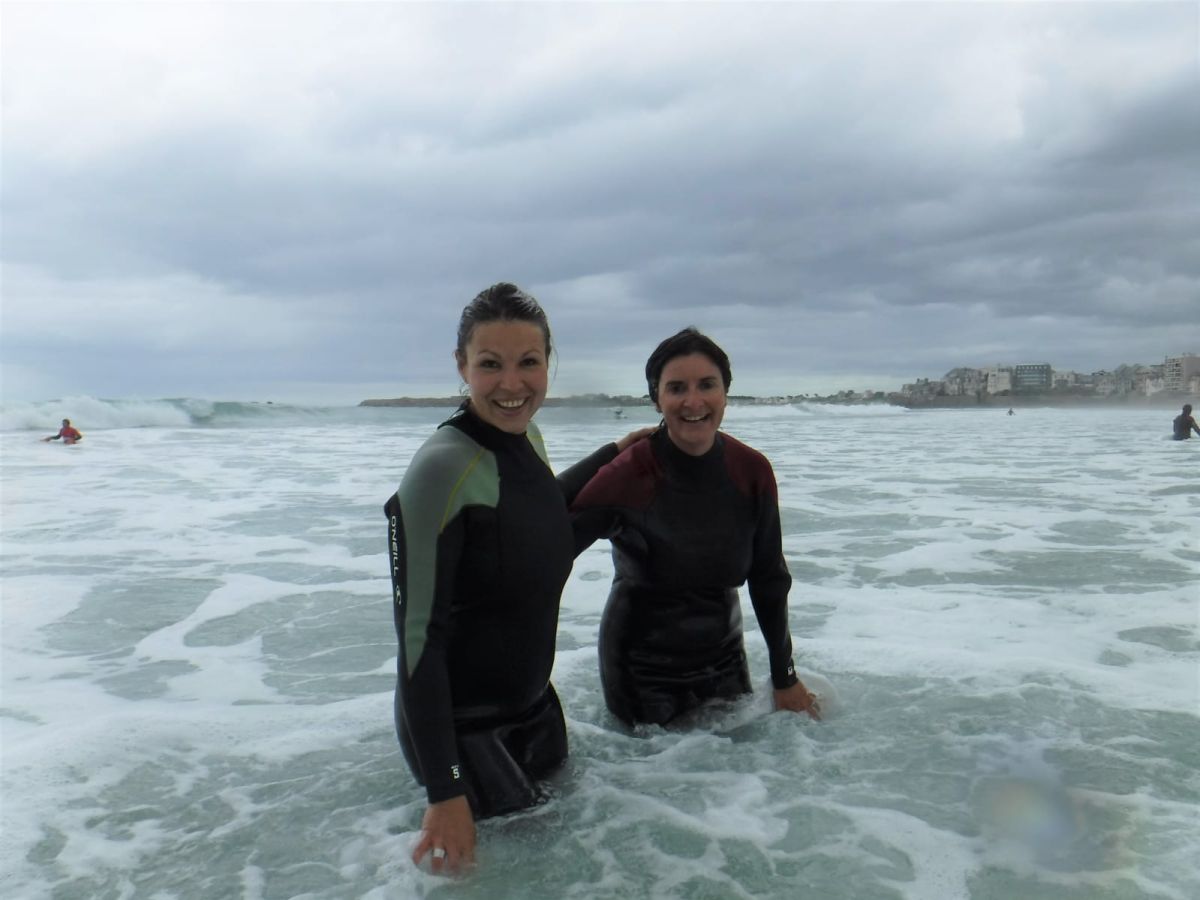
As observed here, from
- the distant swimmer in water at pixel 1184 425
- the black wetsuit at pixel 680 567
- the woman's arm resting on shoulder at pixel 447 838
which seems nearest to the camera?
the woman's arm resting on shoulder at pixel 447 838

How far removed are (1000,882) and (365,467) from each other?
15393 mm

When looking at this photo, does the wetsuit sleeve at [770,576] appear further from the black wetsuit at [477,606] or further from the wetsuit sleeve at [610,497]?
the black wetsuit at [477,606]

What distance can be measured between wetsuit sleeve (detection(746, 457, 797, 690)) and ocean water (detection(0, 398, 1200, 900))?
335mm

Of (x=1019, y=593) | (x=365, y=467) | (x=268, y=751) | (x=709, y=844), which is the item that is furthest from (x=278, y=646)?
(x=365, y=467)

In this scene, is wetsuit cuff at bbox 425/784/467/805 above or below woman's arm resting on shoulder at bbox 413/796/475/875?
above

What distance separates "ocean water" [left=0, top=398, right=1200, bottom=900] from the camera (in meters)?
2.37

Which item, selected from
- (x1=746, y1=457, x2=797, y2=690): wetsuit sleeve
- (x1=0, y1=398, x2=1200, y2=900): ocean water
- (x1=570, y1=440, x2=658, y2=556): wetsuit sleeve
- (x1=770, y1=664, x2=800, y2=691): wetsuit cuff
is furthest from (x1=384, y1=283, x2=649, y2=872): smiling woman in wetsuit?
(x1=770, y1=664, x2=800, y2=691): wetsuit cuff

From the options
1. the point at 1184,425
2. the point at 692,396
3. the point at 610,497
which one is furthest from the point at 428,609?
the point at 1184,425

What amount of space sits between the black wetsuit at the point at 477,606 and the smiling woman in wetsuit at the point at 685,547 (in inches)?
18.8

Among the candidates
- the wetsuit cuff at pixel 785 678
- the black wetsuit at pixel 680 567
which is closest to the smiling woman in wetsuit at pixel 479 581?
→ the black wetsuit at pixel 680 567

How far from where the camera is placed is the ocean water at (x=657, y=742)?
237 centimetres

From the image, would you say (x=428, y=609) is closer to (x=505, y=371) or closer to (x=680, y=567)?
(x=505, y=371)

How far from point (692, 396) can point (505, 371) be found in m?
0.87

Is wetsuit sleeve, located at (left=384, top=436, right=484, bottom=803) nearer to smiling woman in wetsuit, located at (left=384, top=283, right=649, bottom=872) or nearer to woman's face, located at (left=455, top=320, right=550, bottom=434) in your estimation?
smiling woman in wetsuit, located at (left=384, top=283, right=649, bottom=872)
